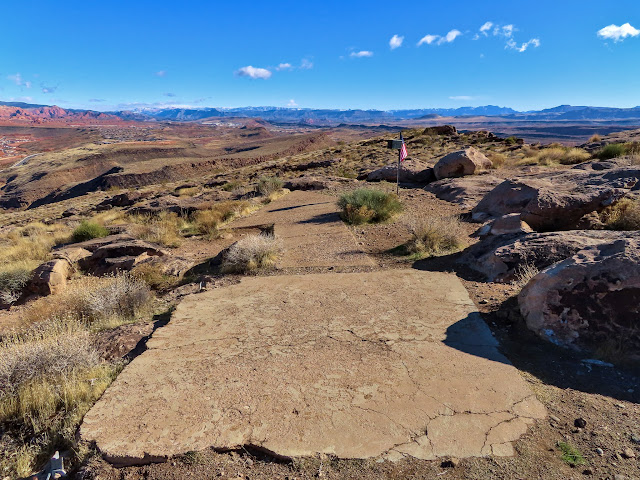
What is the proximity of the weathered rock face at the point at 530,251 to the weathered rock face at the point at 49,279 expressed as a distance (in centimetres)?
686

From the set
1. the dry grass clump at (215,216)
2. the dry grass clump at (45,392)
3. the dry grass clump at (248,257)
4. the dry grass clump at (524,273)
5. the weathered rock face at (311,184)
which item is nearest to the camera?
the dry grass clump at (45,392)

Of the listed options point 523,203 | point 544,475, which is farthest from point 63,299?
point 523,203

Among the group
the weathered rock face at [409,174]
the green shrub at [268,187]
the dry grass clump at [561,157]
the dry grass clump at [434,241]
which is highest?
the dry grass clump at [561,157]

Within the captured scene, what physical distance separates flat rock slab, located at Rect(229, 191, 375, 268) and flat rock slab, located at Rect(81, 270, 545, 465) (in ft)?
6.40

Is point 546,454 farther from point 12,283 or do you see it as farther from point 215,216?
point 215,216

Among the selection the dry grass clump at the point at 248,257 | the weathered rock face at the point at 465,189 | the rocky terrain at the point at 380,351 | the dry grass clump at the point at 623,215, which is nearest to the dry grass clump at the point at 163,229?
the rocky terrain at the point at 380,351

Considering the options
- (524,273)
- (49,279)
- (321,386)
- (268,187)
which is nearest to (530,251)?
(524,273)

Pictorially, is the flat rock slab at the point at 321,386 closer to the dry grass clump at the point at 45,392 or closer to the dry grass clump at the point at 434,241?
the dry grass clump at the point at 45,392

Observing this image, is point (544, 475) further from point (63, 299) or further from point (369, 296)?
→ point (63, 299)

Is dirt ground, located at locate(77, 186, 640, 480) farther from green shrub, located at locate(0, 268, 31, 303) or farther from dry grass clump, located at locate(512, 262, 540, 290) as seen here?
green shrub, located at locate(0, 268, 31, 303)

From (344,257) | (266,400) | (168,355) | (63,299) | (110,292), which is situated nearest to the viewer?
(266,400)

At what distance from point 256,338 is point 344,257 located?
3.02 meters

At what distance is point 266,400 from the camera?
2.81m

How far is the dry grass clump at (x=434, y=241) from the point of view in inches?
252
